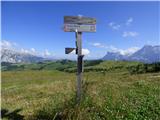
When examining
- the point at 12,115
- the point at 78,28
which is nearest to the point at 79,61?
the point at 78,28

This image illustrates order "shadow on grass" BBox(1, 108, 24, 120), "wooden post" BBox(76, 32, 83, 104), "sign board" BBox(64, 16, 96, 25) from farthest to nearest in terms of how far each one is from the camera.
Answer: "shadow on grass" BBox(1, 108, 24, 120)
"sign board" BBox(64, 16, 96, 25)
"wooden post" BBox(76, 32, 83, 104)

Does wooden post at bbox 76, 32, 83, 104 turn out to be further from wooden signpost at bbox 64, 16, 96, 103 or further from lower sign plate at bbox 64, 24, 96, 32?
lower sign plate at bbox 64, 24, 96, 32

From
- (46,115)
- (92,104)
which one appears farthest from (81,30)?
(46,115)

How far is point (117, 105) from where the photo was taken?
9367mm

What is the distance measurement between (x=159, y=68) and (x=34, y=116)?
172ft

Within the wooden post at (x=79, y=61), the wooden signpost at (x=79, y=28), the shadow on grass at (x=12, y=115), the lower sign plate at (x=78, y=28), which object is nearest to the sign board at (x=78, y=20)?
the wooden signpost at (x=79, y=28)

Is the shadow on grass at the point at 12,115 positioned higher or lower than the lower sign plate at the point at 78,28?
lower

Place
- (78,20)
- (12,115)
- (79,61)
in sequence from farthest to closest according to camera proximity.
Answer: (12,115) < (78,20) < (79,61)

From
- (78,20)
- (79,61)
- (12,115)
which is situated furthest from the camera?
(12,115)

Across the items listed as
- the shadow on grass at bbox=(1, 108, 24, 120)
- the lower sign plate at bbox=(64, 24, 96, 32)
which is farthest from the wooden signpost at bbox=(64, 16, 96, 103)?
the shadow on grass at bbox=(1, 108, 24, 120)

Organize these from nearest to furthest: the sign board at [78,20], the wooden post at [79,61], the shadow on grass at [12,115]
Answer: the wooden post at [79,61] < the sign board at [78,20] < the shadow on grass at [12,115]

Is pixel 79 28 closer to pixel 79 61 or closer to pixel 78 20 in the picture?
pixel 78 20

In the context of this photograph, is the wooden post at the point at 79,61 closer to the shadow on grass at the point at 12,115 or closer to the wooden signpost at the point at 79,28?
the wooden signpost at the point at 79,28

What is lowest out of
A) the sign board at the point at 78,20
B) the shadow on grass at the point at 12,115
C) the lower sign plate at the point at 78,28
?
the shadow on grass at the point at 12,115
